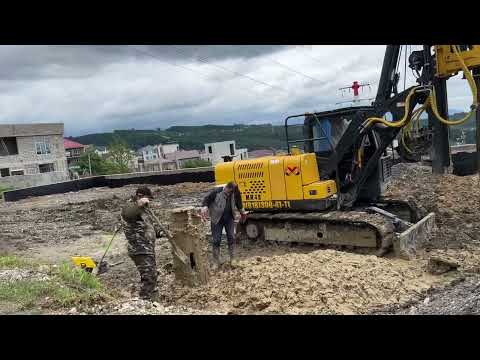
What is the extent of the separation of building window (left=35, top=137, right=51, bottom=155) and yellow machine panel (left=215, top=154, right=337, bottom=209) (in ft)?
101

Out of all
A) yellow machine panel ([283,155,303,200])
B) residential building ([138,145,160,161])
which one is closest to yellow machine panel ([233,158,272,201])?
yellow machine panel ([283,155,303,200])

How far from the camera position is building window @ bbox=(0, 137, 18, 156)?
33.2 m

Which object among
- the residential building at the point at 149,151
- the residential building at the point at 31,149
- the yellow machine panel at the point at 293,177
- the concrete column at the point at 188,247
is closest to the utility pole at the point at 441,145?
the yellow machine panel at the point at 293,177

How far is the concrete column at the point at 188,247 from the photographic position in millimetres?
5789

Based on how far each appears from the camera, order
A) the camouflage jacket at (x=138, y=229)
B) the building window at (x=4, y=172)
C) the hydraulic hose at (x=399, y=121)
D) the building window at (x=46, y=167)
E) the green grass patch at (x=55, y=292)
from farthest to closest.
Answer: the building window at (x=46, y=167) → the building window at (x=4, y=172) → the hydraulic hose at (x=399, y=121) → the camouflage jacket at (x=138, y=229) → the green grass patch at (x=55, y=292)

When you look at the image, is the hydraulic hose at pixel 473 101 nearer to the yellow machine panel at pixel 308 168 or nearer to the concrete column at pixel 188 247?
the yellow machine panel at pixel 308 168

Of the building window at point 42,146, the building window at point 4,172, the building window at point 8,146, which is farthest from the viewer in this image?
the building window at point 42,146

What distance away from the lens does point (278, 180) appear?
26.2 ft

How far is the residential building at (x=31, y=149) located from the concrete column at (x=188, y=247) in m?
27.9

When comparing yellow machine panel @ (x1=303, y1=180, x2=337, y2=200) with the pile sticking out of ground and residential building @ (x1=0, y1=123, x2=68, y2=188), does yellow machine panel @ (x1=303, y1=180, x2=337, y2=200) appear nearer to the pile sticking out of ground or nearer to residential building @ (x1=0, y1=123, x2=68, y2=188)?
the pile sticking out of ground

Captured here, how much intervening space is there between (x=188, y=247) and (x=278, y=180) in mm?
2644
